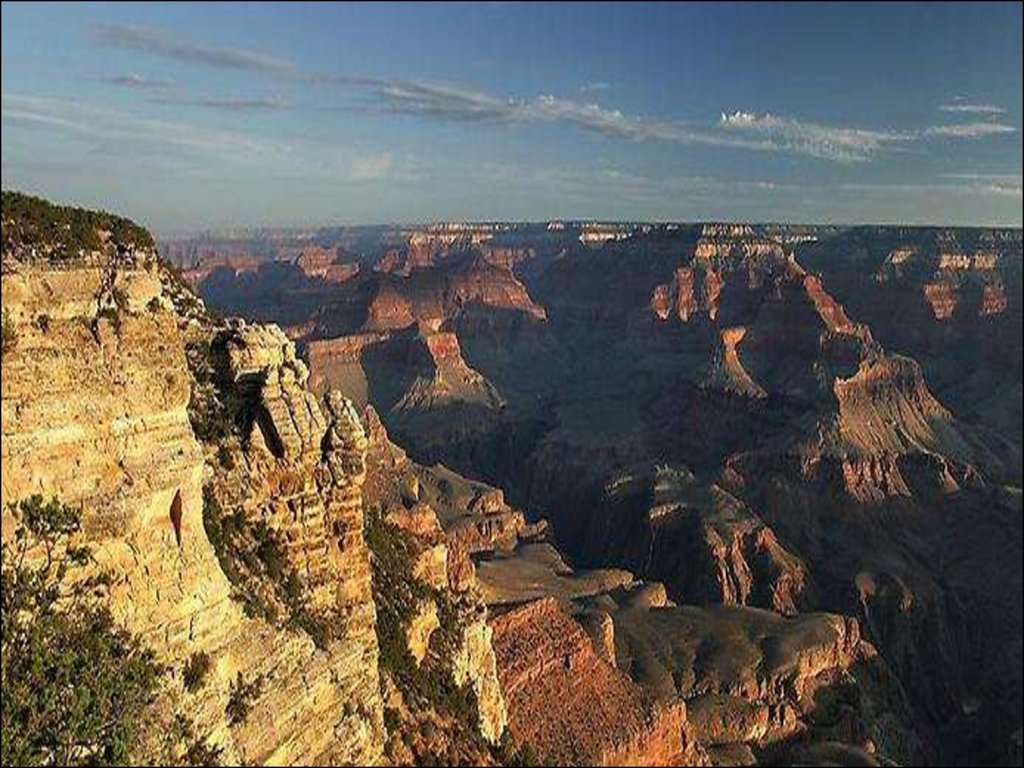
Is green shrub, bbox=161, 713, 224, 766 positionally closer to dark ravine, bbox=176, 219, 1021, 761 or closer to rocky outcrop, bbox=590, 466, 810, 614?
dark ravine, bbox=176, 219, 1021, 761

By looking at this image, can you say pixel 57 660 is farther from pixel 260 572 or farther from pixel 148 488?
pixel 260 572

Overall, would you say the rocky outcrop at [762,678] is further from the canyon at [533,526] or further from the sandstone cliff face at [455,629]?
the sandstone cliff face at [455,629]

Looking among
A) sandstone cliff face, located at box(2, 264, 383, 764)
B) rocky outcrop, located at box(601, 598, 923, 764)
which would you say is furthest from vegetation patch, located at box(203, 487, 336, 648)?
rocky outcrop, located at box(601, 598, 923, 764)

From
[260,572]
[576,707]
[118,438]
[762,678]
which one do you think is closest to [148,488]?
[118,438]

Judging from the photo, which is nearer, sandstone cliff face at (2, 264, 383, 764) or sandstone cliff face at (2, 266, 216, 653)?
sandstone cliff face at (2, 266, 216, 653)

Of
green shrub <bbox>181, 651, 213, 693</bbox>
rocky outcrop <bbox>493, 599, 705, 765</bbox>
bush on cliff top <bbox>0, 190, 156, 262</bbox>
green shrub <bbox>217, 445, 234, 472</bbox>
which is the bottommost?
rocky outcrop <bbox>493, 599, 705, 765</bbox>

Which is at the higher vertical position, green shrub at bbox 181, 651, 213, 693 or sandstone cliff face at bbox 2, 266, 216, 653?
sandstone cliff face at bbox 2, 266, 216, 653

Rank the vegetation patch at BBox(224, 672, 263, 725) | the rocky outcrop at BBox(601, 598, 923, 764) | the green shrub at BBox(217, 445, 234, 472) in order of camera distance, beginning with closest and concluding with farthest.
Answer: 1. the vegetation patch at BBox(224, 672, 263, 725)
2. the green shrub at BBox(217, 445, 234, 472)
3. the rocky outcrop at BBox(601, 598, 923, 764)

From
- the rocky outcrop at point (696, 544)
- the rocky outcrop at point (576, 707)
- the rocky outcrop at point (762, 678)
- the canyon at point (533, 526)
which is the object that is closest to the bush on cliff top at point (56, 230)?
the canyon at point (533, 526)
